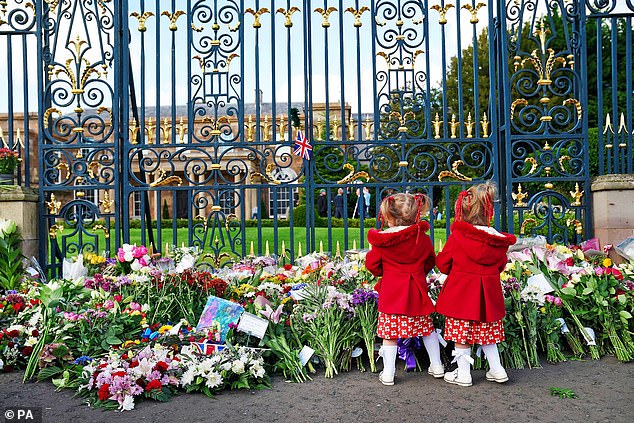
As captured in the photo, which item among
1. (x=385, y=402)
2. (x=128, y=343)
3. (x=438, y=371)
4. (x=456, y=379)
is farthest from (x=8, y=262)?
(x=456, y=379)

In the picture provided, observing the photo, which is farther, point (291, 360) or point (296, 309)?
point (296, 309)

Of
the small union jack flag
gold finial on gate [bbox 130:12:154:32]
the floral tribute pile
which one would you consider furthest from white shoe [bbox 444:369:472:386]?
gold finial on gate [bbox 130:12:154:32]

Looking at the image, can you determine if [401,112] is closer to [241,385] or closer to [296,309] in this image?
[296,309]

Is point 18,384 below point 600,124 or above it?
below

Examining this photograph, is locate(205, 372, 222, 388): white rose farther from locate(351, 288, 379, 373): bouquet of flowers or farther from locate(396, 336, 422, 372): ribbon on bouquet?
locate(396, 336, 422, 372): ribbon on bouquet

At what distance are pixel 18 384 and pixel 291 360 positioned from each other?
1.80 m

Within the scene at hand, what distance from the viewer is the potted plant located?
6.34 meters

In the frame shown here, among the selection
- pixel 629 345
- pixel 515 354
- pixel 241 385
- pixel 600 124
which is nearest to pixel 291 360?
pixel 241 385

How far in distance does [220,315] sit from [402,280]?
135 cm

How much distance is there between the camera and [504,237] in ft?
13.1

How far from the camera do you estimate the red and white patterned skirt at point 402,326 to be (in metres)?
4.02

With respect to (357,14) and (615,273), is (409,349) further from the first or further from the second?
(357,14)

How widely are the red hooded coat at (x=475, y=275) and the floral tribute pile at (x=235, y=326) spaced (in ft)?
1.62

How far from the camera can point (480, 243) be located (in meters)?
3.95
